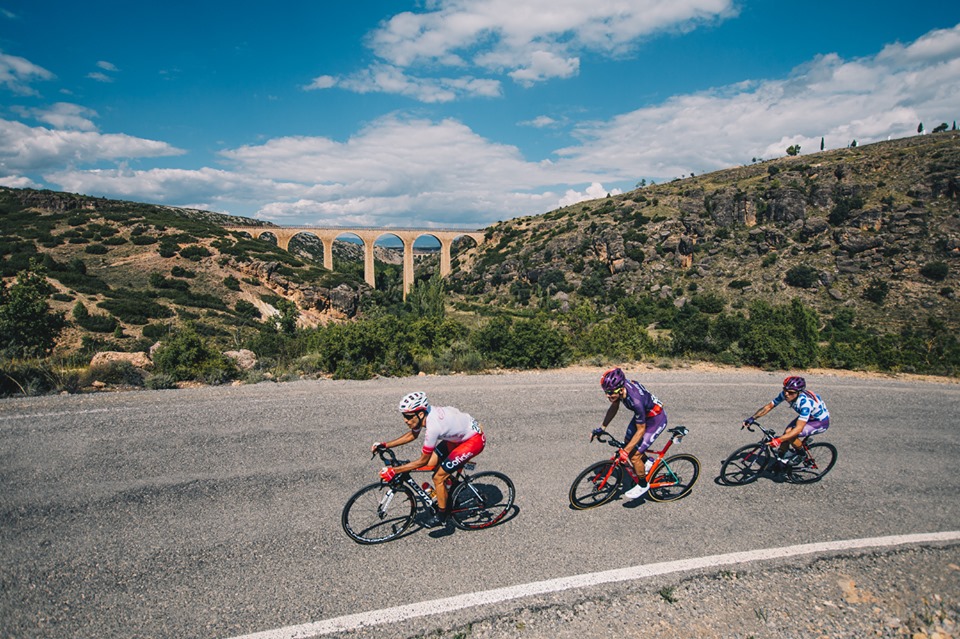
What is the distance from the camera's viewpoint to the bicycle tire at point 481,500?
518 cm

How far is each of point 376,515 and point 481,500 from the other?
1.18 m

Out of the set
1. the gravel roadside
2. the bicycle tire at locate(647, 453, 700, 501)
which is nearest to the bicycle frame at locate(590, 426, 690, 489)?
the bicycle tire at locate(647, 453, 700, 501)

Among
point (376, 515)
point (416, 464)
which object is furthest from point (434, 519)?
point (416, 464)

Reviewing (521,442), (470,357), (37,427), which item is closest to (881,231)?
(470,357)

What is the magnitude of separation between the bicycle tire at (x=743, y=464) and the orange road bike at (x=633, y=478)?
64cm

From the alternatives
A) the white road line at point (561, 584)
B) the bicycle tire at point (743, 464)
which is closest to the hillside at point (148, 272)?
the white road line at point (561, 584)

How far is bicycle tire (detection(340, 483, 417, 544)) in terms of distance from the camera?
4.86 m

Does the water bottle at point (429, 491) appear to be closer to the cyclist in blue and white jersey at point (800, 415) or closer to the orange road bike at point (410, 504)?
the orange road bike at point (410, 504)

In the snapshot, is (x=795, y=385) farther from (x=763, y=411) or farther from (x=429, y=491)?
(x=429, y=491)

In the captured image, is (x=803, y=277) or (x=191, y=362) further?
(x=803, y=277)

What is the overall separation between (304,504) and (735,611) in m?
4.62

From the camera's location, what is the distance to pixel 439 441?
4.77 meters

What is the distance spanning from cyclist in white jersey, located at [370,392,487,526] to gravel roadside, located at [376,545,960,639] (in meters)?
1.38

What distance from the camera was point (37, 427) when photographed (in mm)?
7430
